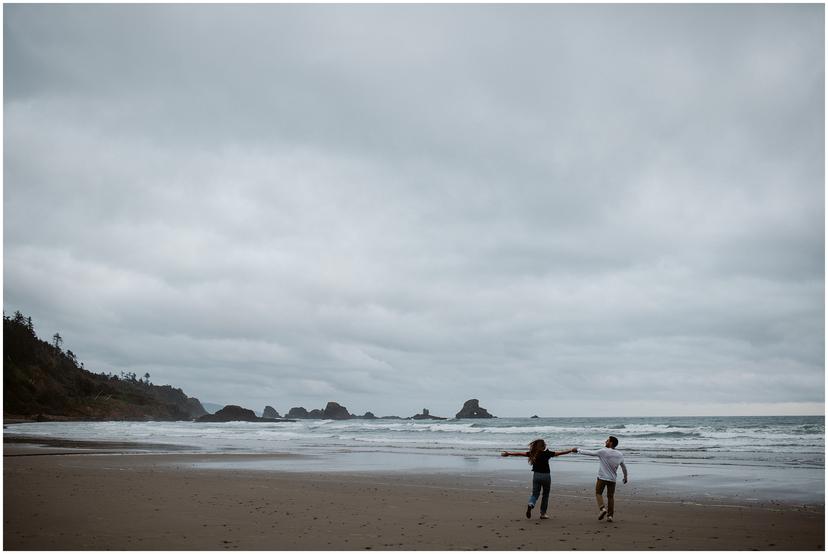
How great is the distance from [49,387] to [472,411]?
9005 cm

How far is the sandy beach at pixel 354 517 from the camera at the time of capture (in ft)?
31.5

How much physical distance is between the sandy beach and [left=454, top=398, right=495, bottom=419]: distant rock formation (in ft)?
426

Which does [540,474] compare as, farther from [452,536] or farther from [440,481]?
[440,481]

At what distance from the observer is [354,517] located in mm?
12000

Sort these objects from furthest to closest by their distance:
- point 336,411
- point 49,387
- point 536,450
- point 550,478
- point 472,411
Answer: point 336,411 → point 472,411 → point 49,387 → point 536,450 → point 550,478

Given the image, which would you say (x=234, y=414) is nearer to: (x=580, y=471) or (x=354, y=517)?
(x=580, y=471)

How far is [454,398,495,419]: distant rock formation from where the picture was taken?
146000 millimetres

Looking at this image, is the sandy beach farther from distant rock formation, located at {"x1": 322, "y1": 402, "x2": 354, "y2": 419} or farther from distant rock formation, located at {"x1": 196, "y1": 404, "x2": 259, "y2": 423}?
distant rock formation, located at {"x1": 322, "y1": 402, "x2": 354, "y2": 419}

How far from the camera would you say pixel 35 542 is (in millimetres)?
9078

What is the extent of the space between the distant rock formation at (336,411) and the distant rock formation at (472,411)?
48436 mm

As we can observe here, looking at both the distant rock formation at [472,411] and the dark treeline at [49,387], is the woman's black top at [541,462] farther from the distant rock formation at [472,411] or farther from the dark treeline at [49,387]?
the distant rock formation at [472,411]

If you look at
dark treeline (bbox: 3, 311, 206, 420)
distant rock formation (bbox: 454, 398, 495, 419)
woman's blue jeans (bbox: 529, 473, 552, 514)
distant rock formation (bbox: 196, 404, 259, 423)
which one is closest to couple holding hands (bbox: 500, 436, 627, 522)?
woman's blue jeans (bbox: 529, 473, 552, 514)

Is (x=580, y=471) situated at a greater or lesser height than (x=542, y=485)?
lesser

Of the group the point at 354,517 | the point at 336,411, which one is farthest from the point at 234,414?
the point at 354,517
